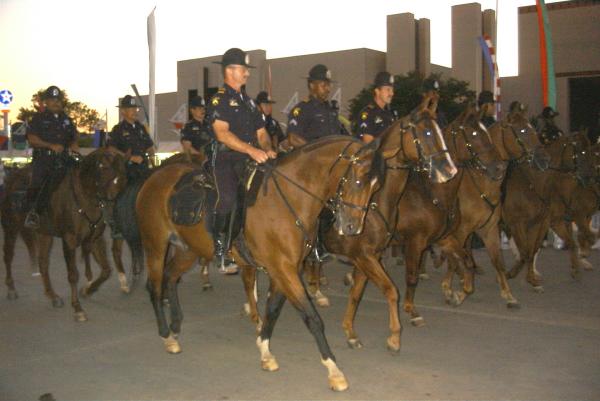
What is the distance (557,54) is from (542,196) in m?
28.9

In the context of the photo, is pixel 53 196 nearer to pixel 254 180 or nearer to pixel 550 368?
pixel 254 180

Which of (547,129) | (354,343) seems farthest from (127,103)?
(547,129)

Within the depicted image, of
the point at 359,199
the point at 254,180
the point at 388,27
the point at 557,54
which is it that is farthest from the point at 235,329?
the point at 388,27

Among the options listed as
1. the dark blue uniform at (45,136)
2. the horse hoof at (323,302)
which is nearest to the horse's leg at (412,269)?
the horse hoof at (323,302)

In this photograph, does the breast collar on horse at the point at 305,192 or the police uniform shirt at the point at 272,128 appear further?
the police uniform shirt at the point at 272,128

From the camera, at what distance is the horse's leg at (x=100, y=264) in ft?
31.9

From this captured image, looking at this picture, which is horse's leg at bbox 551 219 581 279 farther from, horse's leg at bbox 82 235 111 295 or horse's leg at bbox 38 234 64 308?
horse's leg at bbox 38 234 64 308

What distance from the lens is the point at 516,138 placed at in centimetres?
923

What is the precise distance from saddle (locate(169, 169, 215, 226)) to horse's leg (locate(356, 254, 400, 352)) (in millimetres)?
1702

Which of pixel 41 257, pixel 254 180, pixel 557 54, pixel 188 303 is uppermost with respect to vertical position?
pixel 557 54

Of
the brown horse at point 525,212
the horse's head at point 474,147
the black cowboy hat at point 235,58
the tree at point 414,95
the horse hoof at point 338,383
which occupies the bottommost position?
the horse hoof at point 338,383

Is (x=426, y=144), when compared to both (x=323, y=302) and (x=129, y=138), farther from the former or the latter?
(x=129, y=138)

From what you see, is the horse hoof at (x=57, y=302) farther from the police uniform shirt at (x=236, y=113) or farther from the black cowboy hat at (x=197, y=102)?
the police uniform shirt at (x=236, y=113)

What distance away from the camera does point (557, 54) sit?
121 ft
